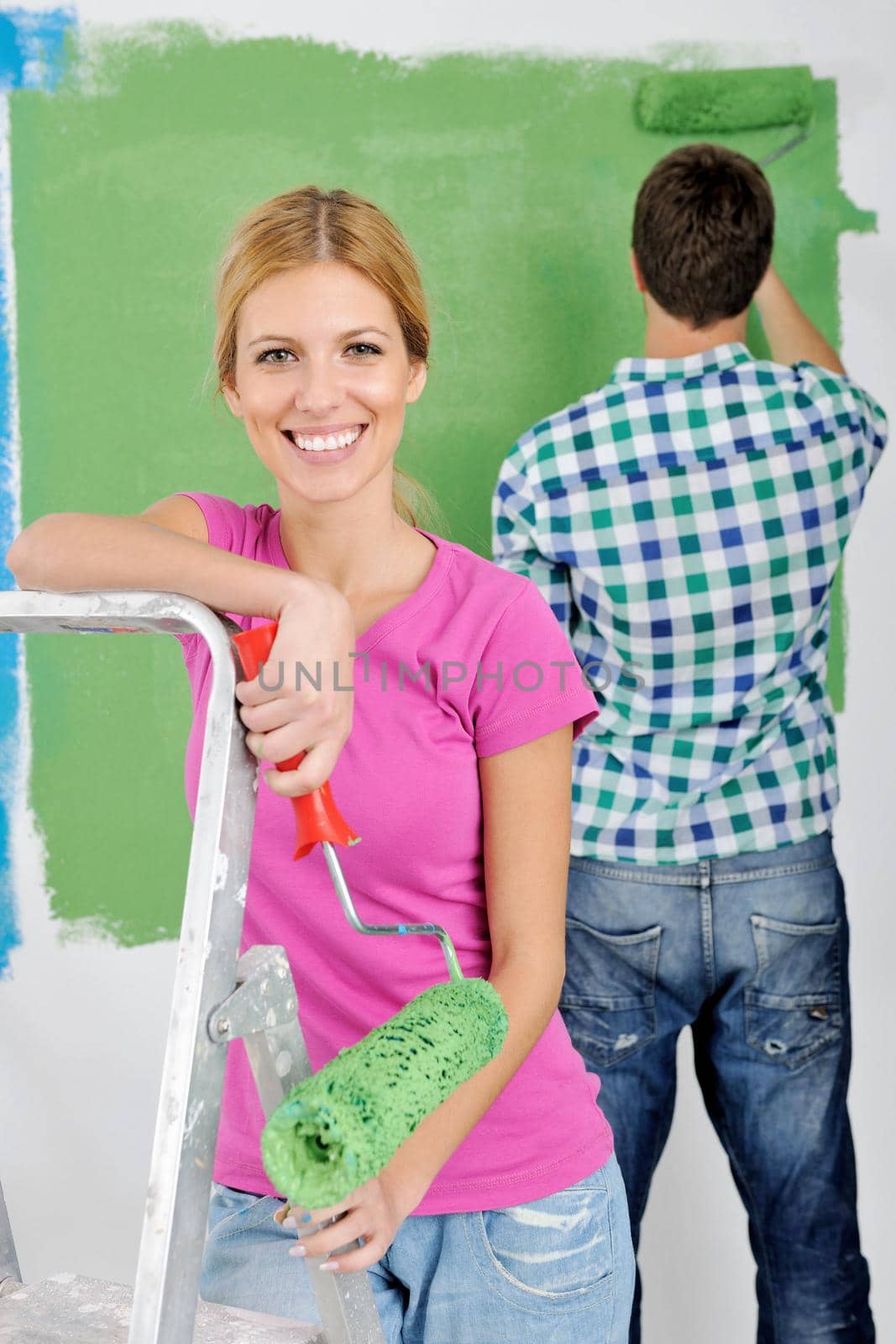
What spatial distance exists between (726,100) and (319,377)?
1005 millimetres

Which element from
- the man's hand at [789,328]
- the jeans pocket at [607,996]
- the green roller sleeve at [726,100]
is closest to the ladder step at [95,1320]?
the jeans pocket at [607,996]

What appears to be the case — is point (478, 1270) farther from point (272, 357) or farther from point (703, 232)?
point (703, 232)

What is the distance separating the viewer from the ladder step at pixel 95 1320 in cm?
73

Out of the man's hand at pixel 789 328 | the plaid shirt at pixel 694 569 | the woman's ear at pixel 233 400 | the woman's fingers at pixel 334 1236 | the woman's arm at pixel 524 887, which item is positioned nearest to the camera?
the woman's fingers at pixel 334 1236

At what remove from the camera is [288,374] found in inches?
41.6

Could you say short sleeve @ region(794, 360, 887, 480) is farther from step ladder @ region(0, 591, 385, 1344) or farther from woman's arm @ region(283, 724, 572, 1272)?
step ladder @ region(0, 591, 385, 1344)

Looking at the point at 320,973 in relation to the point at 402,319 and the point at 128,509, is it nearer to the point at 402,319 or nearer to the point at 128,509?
the point at 402,319

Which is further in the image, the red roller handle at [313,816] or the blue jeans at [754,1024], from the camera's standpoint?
the blue jeans at [754,1024]

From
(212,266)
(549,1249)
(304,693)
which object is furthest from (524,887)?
(212,266)

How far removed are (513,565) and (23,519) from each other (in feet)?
2.28

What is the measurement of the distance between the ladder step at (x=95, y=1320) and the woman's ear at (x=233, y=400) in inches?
27.4

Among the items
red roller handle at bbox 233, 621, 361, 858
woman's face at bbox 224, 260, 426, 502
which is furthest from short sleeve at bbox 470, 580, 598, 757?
red roller handle at bbox 233, 621, 361, 858

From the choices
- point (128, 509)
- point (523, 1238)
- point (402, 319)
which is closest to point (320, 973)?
point (523, 1238)

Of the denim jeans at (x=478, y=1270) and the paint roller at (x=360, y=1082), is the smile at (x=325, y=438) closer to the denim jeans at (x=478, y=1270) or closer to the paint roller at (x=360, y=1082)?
the paint roller at (x=360, y=1082)
